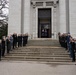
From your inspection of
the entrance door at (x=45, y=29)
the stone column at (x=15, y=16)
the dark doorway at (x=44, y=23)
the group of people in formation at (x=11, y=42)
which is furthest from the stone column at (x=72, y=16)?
the group of people in formation at (x=11, y=42)

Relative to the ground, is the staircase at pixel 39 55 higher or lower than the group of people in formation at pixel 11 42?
lower

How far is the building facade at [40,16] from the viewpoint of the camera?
2562 cm

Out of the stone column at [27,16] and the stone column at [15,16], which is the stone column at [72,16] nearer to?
the stone column at [27,16]

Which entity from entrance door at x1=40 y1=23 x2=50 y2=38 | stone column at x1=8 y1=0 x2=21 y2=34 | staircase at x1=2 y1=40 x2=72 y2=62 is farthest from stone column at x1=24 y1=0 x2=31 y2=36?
staircase at x1=2 y1=40 x2=72 y2=62

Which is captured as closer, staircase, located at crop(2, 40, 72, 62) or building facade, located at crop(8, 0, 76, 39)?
staircase, located at crop(2, 40, 72, 62)

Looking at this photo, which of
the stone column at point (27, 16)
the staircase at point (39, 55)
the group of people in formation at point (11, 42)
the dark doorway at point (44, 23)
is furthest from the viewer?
the dark doorway at point (44, 23)

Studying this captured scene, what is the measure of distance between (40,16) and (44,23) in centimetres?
152

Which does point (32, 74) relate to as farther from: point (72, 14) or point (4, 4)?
point (4, 4)

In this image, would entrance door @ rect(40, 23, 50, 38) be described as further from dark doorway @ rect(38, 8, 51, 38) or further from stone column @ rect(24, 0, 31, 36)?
stone column @ rect(24, 0, 31, 36)

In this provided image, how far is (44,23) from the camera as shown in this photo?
30375mm

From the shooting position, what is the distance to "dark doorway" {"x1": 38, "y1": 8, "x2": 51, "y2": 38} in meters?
29.4

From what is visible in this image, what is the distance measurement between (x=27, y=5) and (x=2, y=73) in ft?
59.6

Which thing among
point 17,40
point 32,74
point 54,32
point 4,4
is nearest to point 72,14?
point 54,32

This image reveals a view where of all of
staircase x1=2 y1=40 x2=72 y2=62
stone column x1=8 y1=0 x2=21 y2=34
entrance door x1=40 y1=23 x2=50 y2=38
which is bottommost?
staircase x1=2 y1=40 x2=72 y2=62
